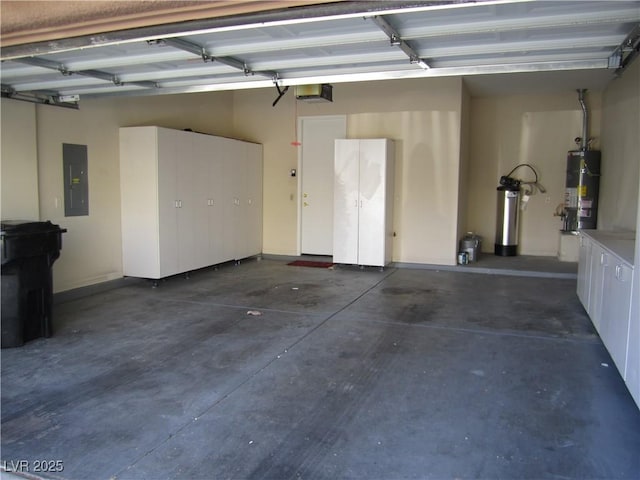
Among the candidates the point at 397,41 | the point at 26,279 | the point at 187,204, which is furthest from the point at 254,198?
the point at 397,41

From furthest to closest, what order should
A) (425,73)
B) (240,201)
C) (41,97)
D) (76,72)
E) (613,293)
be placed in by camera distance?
(240,201)
(41,97)
(76,72)
(425,73)
(613,293)

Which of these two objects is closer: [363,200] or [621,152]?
[621,152]

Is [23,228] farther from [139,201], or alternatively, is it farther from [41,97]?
[139,201]

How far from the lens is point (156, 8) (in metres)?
1.67

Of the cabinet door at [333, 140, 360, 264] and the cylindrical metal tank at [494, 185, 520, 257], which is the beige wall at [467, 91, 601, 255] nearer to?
the cylindrical metal tank at [494, 185, 520, 257]

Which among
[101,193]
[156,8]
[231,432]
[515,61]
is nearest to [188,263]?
[101,193]

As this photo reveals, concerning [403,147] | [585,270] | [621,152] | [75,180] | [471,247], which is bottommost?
[471,247]

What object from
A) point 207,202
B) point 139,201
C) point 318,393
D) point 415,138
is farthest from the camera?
point 415,138

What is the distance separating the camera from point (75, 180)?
5.93m

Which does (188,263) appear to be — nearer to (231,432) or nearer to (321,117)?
(321,117)

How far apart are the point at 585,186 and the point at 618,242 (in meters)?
4.06

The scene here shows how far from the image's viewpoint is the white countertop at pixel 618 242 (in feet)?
12.2

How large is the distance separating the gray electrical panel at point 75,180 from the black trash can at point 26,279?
144 centimetres

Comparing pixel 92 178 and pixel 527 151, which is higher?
pixel 527 151
